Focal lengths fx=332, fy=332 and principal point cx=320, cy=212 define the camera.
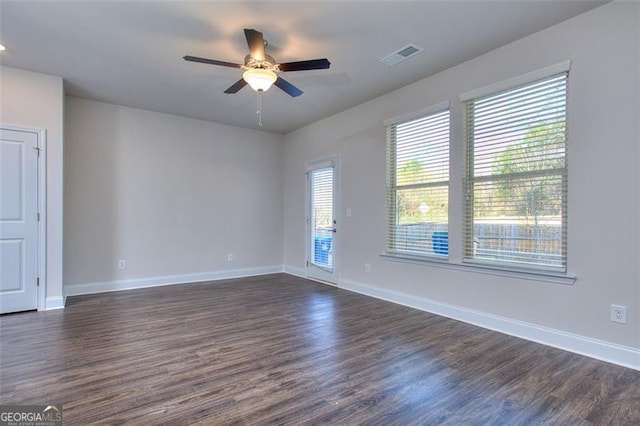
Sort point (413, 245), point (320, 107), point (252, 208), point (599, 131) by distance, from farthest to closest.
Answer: point (252, 208) < point (320, 107) < point (413, 245) < point (599, 131)

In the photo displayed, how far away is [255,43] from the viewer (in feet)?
8.82

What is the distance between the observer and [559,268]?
2.87 meters

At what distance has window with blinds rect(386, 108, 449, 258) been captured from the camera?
3.83 metres

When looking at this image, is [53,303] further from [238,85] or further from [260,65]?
[260,65]

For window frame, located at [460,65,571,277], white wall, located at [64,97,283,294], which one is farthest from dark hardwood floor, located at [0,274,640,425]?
white wall, located at [64,97,283,294]

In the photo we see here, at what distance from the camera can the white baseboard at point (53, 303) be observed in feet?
12.7

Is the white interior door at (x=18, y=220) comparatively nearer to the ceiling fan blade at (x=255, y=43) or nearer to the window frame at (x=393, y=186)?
the ceiling fan blade at (x=255, y=43)

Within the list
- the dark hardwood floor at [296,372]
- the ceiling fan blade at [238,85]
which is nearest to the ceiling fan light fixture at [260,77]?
the ceiling fan blade at [238,85]

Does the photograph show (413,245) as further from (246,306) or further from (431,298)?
(246,306)

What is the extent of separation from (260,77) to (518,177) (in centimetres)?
254

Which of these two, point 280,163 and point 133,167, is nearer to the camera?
point 133,167

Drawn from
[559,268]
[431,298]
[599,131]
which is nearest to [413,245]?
[431,298]

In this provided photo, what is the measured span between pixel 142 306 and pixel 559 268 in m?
4.46

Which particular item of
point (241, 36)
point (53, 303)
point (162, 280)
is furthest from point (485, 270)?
point (53, 303)
